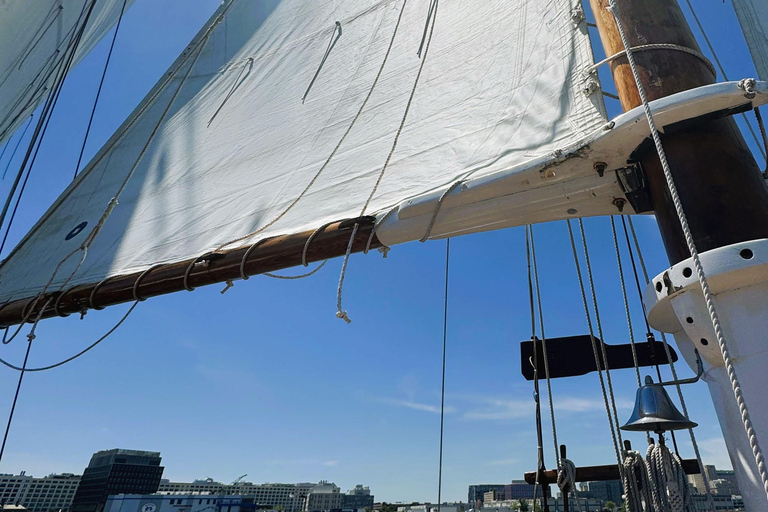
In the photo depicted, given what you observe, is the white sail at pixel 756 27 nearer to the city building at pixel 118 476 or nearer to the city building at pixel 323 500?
→ the city building at pixel 118 476

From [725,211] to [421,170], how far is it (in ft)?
3.70

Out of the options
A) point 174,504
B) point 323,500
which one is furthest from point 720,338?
point 323,500

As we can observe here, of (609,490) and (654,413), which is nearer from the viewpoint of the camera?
(654,413)

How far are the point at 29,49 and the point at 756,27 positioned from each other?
18.5 feet

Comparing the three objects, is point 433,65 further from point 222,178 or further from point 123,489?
point 123,489

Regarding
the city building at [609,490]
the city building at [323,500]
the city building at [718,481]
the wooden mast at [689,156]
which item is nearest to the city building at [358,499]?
the city building at [323,500]

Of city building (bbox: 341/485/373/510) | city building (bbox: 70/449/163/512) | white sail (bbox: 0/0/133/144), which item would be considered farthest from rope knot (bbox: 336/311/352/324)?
city building (bbox: 341/485/373/510)

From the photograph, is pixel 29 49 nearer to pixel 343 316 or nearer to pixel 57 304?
pixel 57 304

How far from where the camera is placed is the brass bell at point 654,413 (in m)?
1.41

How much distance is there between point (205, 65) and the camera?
170 inches

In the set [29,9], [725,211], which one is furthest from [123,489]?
[725,211]

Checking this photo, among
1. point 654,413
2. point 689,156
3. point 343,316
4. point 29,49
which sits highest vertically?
point 29,49

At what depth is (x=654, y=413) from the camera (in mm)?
1423

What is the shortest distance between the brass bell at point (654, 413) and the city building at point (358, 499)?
310 feet
